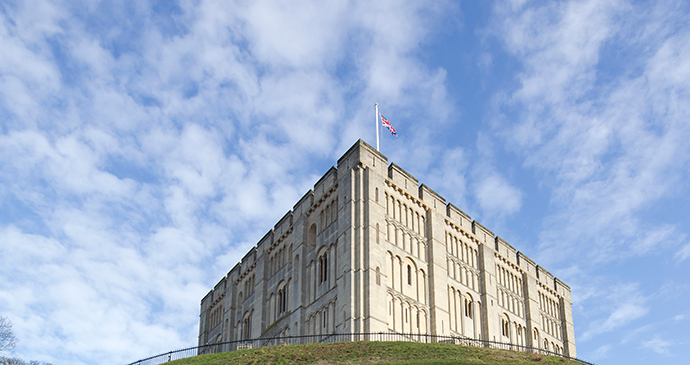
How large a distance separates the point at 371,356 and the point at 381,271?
1399cm

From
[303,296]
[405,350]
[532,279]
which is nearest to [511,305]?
[532,279]

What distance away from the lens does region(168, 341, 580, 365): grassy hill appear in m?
44.7

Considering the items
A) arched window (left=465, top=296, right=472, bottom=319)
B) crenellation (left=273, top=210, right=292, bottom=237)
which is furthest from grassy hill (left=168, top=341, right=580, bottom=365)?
crenellation (left=273, top=210, right=292, bottom=237)

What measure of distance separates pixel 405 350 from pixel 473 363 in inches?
212

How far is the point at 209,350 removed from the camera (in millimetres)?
75188

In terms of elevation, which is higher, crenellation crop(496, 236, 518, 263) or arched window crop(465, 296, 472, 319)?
crenellation crop(496, 236, 518, 263)

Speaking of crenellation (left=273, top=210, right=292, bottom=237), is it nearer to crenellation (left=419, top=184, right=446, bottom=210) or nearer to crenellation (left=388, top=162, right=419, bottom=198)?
crenellation (left=388, top=162, right=419, bottom=198)

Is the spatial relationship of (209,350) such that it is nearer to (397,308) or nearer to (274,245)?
(274,245)

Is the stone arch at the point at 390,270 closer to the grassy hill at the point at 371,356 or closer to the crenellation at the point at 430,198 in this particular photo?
the crenellation at the point at 430,198

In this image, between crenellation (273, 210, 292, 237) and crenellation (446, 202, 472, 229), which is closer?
crenellation (446, 202, 472, 229)

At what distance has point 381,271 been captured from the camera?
59.0 metres

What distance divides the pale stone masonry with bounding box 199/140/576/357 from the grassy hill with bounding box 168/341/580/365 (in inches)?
309

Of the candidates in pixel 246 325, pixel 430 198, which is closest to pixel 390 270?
pixel 430 198

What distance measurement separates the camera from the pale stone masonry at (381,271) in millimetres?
59156
